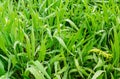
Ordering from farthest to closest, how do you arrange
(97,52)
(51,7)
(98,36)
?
(51,7) → (98,36) → (97,52)

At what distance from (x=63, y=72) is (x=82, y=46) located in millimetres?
208

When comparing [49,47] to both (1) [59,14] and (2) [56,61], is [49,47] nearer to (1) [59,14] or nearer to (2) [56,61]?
(2) [56,61]

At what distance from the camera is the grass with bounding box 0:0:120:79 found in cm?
139

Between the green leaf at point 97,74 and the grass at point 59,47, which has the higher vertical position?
the grass at point 59,47

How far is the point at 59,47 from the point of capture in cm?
152

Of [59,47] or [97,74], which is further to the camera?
[59,47]

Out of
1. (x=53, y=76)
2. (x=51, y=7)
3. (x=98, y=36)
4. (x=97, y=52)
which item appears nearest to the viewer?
(x=53, y=76)

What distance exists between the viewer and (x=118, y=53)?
143 cm

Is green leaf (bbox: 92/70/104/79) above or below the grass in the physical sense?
below

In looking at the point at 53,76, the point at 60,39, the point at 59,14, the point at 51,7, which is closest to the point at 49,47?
the point at 60,39

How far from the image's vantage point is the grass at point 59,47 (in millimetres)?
1386

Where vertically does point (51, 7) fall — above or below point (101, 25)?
above

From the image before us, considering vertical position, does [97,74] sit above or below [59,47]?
below

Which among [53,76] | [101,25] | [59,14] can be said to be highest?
[59,14]
